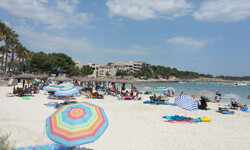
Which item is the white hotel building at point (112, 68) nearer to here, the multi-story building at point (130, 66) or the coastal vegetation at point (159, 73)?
the multi-story building at point (130, 66)

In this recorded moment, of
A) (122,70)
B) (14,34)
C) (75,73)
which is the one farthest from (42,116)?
(122,70)

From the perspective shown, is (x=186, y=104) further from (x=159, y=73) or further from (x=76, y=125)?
(x=159, y=73)

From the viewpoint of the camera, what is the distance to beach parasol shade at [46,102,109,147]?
3453mm

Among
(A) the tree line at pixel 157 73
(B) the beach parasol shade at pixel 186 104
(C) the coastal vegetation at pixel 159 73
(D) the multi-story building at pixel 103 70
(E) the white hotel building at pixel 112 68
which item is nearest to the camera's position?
(B) the beach parasol shade at pixel 186 104

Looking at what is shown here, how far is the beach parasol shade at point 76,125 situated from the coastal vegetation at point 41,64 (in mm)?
23897

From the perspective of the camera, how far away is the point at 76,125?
142 inches

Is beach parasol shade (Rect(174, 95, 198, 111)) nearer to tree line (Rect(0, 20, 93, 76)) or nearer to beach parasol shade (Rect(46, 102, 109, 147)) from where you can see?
beach parasol shade (Rect(46, 102, 109, 147))

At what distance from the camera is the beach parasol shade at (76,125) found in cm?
345

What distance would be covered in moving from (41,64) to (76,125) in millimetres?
55068

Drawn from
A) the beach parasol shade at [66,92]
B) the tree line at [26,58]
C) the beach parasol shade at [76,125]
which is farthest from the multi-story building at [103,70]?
the beach parasol shade at [76,125]

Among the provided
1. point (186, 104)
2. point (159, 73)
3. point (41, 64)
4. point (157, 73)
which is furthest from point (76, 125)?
point (159, 73)

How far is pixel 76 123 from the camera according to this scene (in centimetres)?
364

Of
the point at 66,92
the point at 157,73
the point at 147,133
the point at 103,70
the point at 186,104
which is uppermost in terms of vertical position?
the point at 103,70

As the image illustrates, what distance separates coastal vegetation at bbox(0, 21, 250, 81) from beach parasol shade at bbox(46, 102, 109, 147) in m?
23.9
